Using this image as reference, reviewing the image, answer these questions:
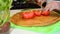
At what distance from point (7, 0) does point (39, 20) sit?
10.8 inches

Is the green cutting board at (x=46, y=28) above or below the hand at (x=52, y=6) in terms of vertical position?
below

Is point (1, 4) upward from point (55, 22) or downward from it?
upward

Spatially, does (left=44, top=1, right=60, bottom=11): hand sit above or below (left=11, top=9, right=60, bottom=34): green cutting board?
above

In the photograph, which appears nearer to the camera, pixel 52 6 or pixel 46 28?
pixel 46 28

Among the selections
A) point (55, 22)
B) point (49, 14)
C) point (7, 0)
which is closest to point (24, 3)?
point (49, 14)

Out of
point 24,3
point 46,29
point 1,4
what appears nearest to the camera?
point 1,4

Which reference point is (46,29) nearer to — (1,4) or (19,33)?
(19,33)

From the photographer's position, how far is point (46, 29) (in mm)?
737

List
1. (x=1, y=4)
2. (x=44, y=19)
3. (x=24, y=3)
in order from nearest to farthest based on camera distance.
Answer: (x=1, y=4)
(x=44, y=19)
(x=24, y=3)

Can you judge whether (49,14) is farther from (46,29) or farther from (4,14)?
(4,14)

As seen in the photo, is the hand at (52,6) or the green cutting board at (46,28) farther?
the hand at (52,6)

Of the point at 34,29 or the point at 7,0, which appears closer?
the point at 7,0

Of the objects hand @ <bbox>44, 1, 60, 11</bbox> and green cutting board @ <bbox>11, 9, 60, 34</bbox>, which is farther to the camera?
hand @ <bbox>44, 1, 60, 11</bbox>

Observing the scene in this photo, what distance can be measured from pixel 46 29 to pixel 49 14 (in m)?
0.20
